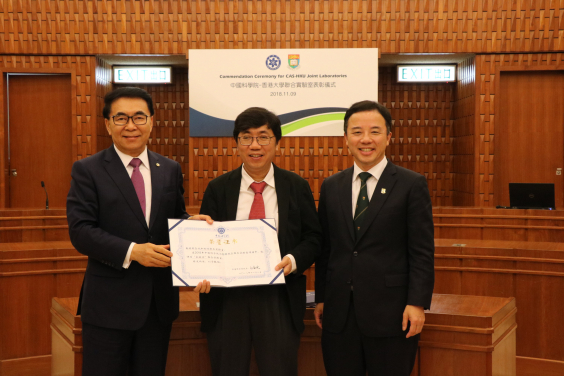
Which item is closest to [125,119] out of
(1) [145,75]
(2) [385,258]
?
(2) [385,258]

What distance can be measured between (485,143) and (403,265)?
5620 millimetres

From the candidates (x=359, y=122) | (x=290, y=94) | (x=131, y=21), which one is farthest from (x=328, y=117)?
(x=359, y=122)

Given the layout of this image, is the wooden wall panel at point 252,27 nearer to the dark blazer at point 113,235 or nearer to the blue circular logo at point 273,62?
the blue circular logo at point 273,62

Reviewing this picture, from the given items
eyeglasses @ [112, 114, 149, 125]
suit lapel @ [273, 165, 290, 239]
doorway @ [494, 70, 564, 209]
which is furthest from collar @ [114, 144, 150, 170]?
doorway @ [494, 70, 564, 209]

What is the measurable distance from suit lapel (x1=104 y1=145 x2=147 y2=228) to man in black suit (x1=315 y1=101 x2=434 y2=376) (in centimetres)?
77

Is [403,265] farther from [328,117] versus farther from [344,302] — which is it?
[328,117]

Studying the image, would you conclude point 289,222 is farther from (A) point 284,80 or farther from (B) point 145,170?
(A) point 284,80

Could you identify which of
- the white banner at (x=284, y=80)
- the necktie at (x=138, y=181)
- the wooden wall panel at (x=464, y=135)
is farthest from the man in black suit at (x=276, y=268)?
the wooden wall panel at (x=464, y=135)

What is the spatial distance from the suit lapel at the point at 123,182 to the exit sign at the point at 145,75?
19.7ft

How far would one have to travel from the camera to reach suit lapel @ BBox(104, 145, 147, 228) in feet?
6.18

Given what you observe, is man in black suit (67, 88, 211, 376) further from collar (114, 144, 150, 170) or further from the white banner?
the white banner

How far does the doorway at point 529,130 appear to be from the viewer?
6988mm

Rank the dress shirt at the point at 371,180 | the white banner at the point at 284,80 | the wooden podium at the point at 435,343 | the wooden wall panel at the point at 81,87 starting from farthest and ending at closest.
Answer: the wooden wall panel at the point at 81,87, the white banner at the point at 284,80, the wooden podium at the point at 435,343, the dress shirt at the point at 371,180

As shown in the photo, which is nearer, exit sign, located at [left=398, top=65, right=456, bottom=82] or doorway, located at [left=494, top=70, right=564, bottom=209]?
doorway, located at [left=494, top=70, right=564, bottom=209]
